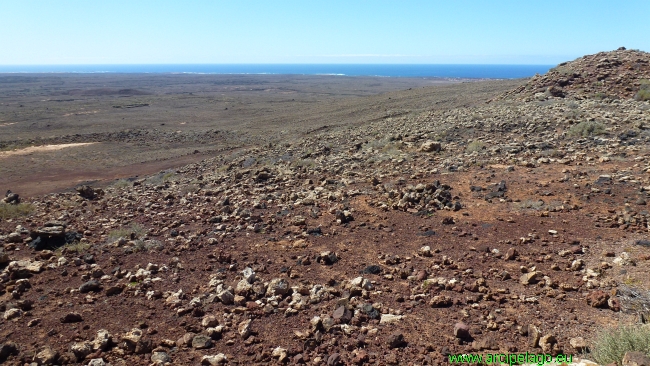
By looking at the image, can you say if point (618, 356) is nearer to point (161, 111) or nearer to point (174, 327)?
point (174, 327)

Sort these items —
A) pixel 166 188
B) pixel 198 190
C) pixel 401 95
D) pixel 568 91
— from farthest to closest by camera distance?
pixel 401 95 → pixel 568 91 → pixel 166 188 → pixel 198 190

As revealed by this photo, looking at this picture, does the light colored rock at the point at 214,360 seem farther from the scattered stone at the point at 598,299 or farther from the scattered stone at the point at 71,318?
the scattered stone at the point at 598,299

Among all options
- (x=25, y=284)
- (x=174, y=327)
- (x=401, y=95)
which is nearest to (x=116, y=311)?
(x=174, y=327)

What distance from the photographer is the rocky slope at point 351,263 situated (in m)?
4.64

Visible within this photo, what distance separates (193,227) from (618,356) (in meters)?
8.00

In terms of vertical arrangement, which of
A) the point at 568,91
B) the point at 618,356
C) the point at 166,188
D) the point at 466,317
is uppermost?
the point at 568,91

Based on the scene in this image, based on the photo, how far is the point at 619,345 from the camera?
3496 millimetres

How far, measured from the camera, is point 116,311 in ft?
18.7

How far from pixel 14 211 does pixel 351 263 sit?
10.5 m

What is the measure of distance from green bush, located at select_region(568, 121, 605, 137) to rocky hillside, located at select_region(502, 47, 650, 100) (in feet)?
21.1

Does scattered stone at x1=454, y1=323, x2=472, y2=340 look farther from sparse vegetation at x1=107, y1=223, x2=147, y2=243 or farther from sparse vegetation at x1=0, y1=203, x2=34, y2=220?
sparse vegetation at x1=0, y1=203, x2=34, y2=220

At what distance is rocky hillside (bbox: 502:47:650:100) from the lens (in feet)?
63.0

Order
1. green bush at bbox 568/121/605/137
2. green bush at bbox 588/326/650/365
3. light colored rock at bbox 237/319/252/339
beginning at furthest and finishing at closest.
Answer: green bush at bbox 568/121/605/137 < light colored rock at bbox 237/319/252/339 < green bush at bbox 588/326/650/365

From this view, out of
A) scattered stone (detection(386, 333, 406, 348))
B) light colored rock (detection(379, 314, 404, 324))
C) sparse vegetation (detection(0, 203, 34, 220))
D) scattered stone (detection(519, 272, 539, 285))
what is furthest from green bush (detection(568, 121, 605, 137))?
sparse vegetation (detection(0, 203, 34, 220))
